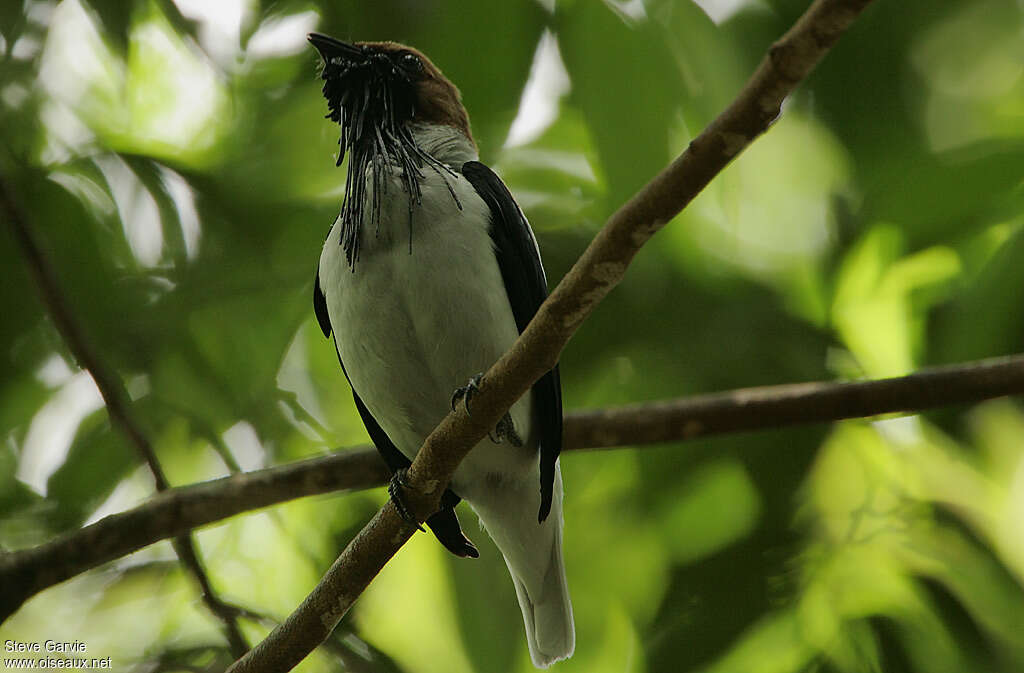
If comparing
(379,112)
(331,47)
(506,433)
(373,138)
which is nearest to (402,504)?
(506,433)

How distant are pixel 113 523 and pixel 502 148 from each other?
226 centimetres

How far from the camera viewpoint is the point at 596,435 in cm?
339

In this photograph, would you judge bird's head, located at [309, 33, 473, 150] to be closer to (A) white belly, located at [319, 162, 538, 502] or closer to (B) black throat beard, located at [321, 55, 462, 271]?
(B) black throat beard, located at [321, 55, 462, 271]

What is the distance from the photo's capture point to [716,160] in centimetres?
187

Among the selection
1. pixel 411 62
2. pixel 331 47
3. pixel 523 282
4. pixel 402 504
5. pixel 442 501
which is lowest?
pixel 442 501

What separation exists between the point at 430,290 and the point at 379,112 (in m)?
0.86

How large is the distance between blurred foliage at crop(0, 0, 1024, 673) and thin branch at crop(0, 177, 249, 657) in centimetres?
29

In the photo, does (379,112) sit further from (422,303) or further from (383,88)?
(422,303)

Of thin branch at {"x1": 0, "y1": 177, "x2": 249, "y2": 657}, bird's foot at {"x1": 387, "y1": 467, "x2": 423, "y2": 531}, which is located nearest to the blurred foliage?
thin branch at {"x1": 0, "y1": 177, "x2": 249, "y2": 657}

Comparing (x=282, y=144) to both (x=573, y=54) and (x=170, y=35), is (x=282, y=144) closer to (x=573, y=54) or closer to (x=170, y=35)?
(x=170, y=35)

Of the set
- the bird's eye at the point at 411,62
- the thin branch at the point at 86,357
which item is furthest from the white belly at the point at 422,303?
the thin branch at the point at 86,357

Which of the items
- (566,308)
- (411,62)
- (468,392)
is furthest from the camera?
(411,62)

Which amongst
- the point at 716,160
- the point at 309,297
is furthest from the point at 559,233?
the point at 716,160

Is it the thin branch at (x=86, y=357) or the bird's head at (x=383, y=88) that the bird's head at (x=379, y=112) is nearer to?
the bird's head at (x=383, y=88)
